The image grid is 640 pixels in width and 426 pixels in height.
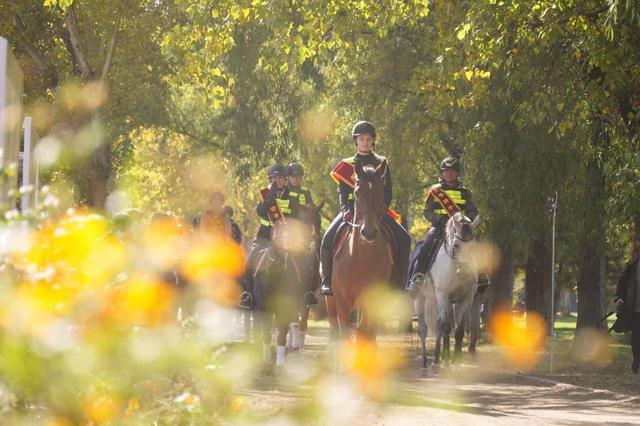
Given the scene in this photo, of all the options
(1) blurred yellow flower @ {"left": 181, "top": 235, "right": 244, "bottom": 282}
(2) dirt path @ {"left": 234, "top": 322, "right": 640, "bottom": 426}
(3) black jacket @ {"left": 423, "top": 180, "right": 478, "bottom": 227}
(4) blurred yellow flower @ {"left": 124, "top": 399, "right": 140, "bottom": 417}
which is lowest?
(2) dirt path @ {"left": 234, "top": 322, "right": 640, "bottom": 426}

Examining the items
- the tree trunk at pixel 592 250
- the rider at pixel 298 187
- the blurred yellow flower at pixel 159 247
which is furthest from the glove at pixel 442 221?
the blurred yellow flower at pixel 159 247

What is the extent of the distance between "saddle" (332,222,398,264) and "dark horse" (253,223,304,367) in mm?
3701

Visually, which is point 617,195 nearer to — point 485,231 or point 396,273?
point 396,273

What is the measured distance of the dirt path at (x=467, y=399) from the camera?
12.6m

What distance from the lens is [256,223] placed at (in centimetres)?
7388

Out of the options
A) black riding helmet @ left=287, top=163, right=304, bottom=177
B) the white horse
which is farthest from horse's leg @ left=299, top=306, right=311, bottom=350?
black riding helmet @ left=287, top=163, right=304, bottom=177

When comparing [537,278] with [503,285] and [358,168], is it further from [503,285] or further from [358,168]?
[358,168]

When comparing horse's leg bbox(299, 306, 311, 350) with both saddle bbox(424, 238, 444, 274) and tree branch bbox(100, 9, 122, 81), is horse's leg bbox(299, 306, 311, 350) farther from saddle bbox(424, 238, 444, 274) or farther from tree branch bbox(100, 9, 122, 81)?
tree branch bbox(100, 9, 122, 81)

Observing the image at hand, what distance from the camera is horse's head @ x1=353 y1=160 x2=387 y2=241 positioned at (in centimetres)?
1352

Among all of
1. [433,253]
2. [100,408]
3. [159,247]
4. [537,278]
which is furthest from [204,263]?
[537,278]

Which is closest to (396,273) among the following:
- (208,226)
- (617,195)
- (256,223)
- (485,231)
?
(617,195)

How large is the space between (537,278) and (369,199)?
25474 millimetres

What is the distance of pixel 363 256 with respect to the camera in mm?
14062

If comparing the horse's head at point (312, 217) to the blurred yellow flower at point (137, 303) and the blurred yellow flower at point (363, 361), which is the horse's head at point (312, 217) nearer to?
the blurred yellow flower at point (363, 361)
